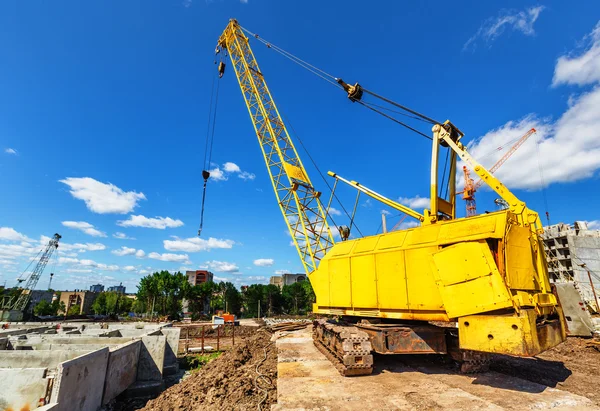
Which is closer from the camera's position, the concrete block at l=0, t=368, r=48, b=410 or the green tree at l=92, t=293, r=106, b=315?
the concrete block at l=0, t=368, r=48, b=410

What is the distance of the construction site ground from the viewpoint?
5.71 metres

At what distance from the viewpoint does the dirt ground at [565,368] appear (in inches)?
291

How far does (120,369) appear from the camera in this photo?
10.8 m

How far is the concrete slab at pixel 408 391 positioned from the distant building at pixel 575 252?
5401 centimetres

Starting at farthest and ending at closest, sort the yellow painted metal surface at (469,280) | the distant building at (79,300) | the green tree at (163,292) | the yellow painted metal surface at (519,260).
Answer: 1. the distant building at (79,300)
2. the green tree at (163,292)
3. the yellow painted metal surface at (519,260)
4. the yellow painted metal surface at (469,280)

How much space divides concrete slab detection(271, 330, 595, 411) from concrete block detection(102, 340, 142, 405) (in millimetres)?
5976

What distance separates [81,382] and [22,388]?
1213mm

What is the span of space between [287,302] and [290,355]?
222 ft

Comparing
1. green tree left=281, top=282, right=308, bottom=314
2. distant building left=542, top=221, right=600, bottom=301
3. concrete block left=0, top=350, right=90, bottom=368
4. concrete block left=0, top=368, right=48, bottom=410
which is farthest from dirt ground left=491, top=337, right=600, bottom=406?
green tree left=281, top=282, right=308, bottom=314

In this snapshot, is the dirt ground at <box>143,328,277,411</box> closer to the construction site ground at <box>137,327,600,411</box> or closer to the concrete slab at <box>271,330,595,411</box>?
the construction site ground at <box>137,327,600,411</box>

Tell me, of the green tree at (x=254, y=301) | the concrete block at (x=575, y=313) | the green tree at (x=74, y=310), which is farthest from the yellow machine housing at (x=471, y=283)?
the green tree at (x=74, y=310)

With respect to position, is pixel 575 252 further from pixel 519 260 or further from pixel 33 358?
pixel 33 358

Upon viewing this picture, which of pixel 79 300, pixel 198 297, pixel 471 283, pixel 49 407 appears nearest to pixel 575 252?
pixel 471 283

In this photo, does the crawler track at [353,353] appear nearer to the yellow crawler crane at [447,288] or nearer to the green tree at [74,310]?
the yellow crawler crane at [447,288]
